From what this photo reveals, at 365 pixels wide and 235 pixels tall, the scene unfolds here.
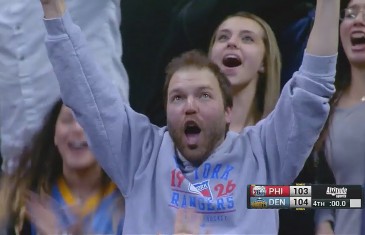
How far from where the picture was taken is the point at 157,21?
254 cm

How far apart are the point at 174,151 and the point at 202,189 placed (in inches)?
4.0

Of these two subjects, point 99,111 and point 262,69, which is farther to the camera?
point 262,69

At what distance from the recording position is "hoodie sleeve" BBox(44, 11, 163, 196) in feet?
Answer: 6.08

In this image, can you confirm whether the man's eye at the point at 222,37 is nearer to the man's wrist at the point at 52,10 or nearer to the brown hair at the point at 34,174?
the brown hair at the point at 34,174

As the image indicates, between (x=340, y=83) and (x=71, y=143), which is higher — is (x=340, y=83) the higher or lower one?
the higher one

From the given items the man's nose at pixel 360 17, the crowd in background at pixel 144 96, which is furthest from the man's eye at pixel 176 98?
the man's nose at pixel 360 17

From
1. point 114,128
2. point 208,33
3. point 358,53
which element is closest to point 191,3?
point 208,33

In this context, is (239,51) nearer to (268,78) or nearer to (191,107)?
(268,78)

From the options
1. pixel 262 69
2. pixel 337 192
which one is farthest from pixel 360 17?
pixel 337 192

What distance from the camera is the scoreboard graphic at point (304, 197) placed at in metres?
1.88

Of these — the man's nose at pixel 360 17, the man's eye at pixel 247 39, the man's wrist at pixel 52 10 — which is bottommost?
the man's wrist at pixel 52 10

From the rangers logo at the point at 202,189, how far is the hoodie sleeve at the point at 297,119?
0.13m

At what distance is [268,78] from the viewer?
2240mm

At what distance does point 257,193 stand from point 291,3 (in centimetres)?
70
